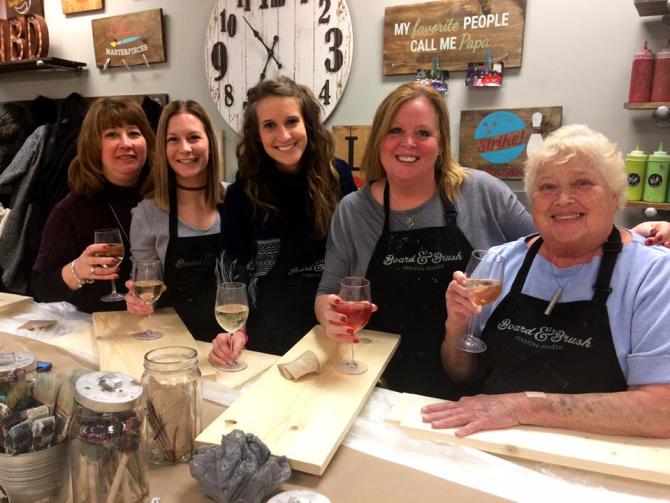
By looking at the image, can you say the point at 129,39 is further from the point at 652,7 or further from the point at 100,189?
the point at 652,7

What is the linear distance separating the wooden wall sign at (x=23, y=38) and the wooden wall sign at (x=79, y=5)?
22cm

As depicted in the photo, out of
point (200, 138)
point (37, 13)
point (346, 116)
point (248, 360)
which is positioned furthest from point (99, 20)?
point (248, 360)

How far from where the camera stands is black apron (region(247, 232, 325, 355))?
2035mm

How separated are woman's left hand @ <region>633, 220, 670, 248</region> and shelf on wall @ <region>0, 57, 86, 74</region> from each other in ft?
12.9

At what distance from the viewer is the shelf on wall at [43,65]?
375 centimetres

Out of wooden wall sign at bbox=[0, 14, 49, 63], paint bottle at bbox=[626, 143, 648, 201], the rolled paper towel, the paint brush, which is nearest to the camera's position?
the paint brush

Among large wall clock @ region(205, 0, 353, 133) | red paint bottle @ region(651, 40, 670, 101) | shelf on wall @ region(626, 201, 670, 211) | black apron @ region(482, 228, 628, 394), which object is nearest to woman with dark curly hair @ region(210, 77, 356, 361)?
black apron @ region(482, 228, 628, 394)

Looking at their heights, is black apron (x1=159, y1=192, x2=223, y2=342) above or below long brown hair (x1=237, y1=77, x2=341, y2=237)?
below

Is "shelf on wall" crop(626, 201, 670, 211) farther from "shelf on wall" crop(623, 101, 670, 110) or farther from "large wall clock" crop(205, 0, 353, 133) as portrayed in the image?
"large wall clock" crop(205, 0, 353, 133)

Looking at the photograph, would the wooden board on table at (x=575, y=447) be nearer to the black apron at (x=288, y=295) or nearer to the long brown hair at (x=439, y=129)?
the long brown hair at (x=439, y=129)

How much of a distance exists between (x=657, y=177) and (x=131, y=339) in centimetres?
229

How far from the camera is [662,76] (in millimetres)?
2268

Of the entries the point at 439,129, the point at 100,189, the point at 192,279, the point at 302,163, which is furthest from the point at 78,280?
the point at 439,129

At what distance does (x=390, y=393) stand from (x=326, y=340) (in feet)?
0.98
